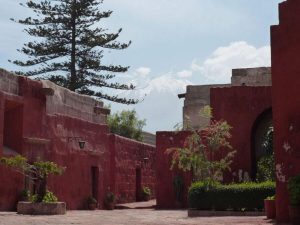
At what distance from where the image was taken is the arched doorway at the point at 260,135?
21797 millimetres

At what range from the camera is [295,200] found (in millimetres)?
11648

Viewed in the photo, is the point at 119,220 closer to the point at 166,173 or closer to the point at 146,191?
the point at 166,173

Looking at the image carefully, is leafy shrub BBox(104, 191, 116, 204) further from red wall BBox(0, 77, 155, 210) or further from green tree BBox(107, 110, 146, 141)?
green tree BBox(107, 110, 146, 141)

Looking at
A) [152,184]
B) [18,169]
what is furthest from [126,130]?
[18,169]

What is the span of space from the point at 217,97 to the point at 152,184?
39.0ft

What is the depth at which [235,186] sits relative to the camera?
18344 millimetres

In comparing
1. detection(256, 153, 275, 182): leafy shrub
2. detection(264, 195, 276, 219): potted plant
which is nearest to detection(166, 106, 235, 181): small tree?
detection(256, 153, 275, 182): leafy shrub

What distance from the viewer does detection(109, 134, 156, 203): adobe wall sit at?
27.0 metres

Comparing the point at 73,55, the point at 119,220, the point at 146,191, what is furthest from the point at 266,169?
the point at 73,55

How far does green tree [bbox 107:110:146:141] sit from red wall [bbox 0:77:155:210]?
1494 centimetres

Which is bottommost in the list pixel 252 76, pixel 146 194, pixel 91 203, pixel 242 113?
pixel 91 203

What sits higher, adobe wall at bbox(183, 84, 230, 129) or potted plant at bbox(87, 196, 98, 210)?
adobe wall at bbox(183, 84, 230, 129)

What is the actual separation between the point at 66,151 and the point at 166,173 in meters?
5.13

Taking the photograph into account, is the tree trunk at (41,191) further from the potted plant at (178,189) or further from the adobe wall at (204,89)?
the adobe wall at (204,89)
